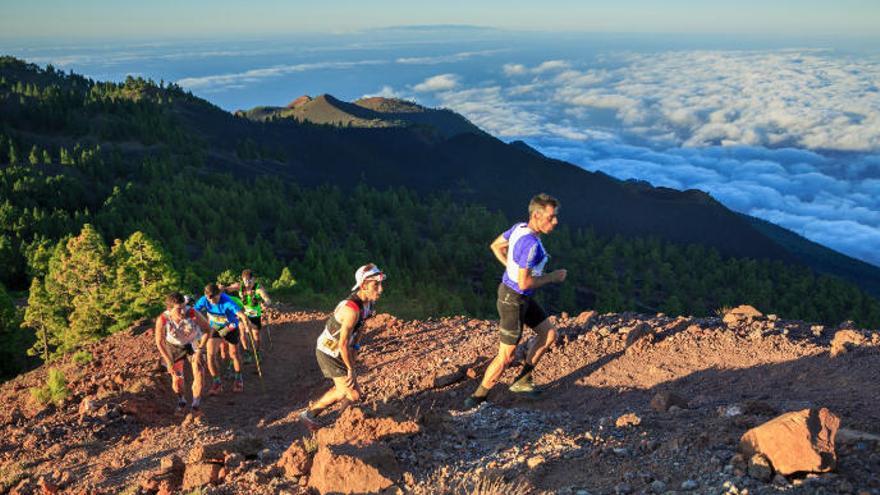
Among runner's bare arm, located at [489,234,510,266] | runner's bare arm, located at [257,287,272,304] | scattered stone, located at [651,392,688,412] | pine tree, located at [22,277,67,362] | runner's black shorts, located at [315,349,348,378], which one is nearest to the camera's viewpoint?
scattered stone, located at [651,392,688,412]

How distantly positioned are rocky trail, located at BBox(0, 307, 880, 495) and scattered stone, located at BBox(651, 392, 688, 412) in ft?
0.05

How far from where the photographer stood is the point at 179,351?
8422mm

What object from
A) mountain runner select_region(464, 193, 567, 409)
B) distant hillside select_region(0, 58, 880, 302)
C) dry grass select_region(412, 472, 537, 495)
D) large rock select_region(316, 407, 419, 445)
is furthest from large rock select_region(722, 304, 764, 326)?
distant hillside select_region(0, 58, 880, 302)

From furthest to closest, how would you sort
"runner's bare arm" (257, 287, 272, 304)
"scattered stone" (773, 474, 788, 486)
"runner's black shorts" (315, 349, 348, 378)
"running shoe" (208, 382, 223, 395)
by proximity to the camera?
"runner's bare arm" (257, 287, 272, 304) < "running shoe" (208, 382, 223, 395) < "runner's black shorts" (315, 349, 348, 378) < "scattered stone" (773, 474, 788, 486)

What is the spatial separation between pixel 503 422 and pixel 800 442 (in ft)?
8.97

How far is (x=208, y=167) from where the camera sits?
53.8m

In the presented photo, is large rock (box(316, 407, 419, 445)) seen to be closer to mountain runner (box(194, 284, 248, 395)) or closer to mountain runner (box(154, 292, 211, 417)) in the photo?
mountain runner (box(154, 292, 211, 417))

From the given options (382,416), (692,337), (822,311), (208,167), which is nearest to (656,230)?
(822,311)

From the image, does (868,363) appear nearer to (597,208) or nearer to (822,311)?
(822,311)

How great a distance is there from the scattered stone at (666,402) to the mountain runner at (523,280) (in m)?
1.15

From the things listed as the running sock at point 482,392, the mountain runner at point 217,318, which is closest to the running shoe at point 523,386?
the running sock at point 482,392

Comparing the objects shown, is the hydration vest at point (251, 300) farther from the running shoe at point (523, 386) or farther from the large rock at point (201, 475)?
the large rock at point (201, 475)

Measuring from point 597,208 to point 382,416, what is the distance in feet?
195

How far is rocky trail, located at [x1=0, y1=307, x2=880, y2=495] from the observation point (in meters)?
4.40
